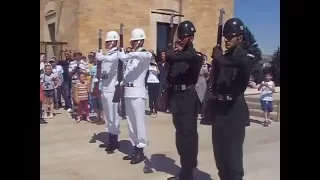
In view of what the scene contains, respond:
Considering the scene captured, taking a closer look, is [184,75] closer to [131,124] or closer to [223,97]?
[223,97]

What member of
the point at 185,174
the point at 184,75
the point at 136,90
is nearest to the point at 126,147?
the point at 136,90

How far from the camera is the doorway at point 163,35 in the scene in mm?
1955

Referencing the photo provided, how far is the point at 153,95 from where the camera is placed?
2.16 meters

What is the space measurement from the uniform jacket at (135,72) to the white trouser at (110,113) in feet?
0.34

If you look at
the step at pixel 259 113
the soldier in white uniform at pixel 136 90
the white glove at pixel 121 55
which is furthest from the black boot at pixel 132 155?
the step at pixel 259 113

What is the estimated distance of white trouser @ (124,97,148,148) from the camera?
2.10 meters

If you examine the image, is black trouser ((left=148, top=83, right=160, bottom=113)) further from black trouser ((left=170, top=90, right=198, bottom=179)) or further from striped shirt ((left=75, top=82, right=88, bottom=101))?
striped shirt ((left=75, top=82, right=88, bottom=101))

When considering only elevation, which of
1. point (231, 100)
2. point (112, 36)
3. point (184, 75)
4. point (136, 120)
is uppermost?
point (112, 36)

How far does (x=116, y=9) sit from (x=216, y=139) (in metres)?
0.72

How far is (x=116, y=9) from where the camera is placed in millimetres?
1996

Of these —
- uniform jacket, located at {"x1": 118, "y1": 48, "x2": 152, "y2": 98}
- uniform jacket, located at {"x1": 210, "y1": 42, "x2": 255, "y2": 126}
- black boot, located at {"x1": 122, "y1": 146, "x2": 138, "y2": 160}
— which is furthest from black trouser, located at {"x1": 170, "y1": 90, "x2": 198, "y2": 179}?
uniform jacket, located at {"x1": 118, "y1": 48, "x2": 152, "y2": 98}

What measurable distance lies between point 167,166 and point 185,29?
616 mm

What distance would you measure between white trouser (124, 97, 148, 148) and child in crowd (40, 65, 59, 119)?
37cm
